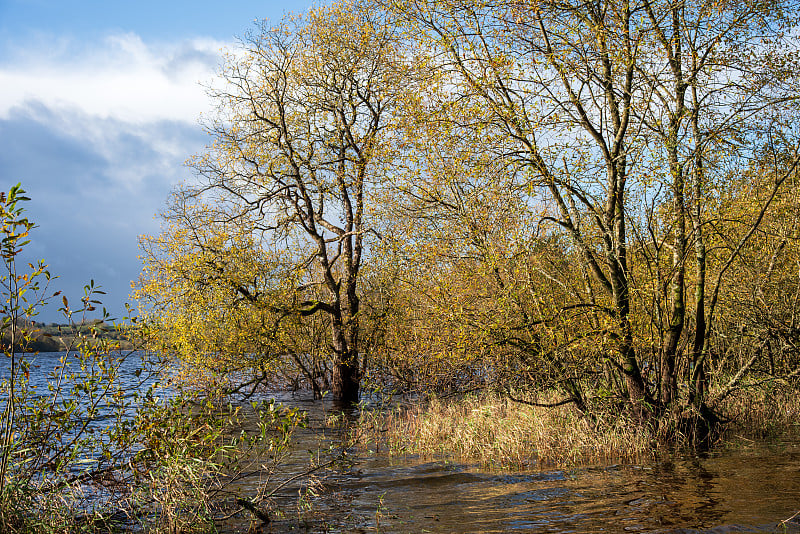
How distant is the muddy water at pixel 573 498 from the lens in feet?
24.8

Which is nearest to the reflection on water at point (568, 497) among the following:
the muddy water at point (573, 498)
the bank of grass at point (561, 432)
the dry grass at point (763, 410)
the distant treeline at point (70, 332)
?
the muddy water at point (573, 498)

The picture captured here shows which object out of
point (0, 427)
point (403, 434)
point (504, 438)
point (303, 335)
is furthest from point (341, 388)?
point (0, 427)

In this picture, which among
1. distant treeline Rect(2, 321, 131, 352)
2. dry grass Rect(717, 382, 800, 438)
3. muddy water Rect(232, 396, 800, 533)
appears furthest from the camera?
dry grass Rect(717, 382, 800, 438)

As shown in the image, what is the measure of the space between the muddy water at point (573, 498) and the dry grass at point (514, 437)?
2.05 feet

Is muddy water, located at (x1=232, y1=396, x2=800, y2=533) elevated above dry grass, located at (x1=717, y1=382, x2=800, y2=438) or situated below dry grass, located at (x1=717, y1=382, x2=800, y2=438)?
below

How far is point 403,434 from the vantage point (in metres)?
13.8

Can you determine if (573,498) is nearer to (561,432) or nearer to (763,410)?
(561,432)

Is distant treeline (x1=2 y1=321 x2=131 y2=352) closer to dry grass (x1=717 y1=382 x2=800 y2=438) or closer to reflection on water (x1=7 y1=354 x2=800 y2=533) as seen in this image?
reflection on water (x1=7 y1=354 x2=800 y2=533)

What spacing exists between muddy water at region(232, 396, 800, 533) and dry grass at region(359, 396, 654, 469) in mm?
624

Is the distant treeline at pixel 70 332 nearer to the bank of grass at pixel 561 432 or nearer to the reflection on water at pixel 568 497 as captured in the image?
the reflection on water at pixel 568 497

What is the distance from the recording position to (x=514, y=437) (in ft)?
39.3

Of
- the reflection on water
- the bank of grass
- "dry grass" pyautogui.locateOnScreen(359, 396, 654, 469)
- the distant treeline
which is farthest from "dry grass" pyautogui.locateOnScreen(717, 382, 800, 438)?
the distant treeline

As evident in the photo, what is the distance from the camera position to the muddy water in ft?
24.8

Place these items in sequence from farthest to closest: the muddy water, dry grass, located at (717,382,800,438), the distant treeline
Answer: dry grass, located at (717,382,800,438), the muddy water, the distant treeline
